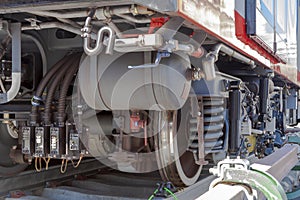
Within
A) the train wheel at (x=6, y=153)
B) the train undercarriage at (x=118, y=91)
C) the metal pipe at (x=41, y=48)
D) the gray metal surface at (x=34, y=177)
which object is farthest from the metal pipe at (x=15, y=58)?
the train wheel at (x=6, y=153)

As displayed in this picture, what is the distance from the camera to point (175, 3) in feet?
6.43

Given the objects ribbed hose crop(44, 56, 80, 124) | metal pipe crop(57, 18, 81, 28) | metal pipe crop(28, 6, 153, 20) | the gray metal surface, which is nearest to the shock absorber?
ribbed hose crop(44, 56, 80, 124)

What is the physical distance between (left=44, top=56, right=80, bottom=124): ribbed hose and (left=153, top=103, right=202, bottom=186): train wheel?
78 centimetres

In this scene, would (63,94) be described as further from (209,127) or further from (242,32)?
(242,32)

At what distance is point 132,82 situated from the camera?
110 inches

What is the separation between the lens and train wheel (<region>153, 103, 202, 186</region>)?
10.6 feet

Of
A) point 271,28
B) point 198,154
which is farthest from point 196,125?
point 271,28

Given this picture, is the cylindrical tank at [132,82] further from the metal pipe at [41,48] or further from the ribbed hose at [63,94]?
the metal pipe at [41,48]

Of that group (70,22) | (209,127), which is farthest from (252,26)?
(70,22)

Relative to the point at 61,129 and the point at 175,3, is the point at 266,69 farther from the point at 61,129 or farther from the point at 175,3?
the point at 175,3

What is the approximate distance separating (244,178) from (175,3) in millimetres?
885

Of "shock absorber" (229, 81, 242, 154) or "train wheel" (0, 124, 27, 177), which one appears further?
"train wheel" (0, 124, 27, 177)

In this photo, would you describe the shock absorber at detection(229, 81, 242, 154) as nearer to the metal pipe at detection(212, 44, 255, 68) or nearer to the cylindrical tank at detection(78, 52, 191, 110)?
the metal pipe at detection(212, 44, 255, 68)

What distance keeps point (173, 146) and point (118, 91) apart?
0.73m
